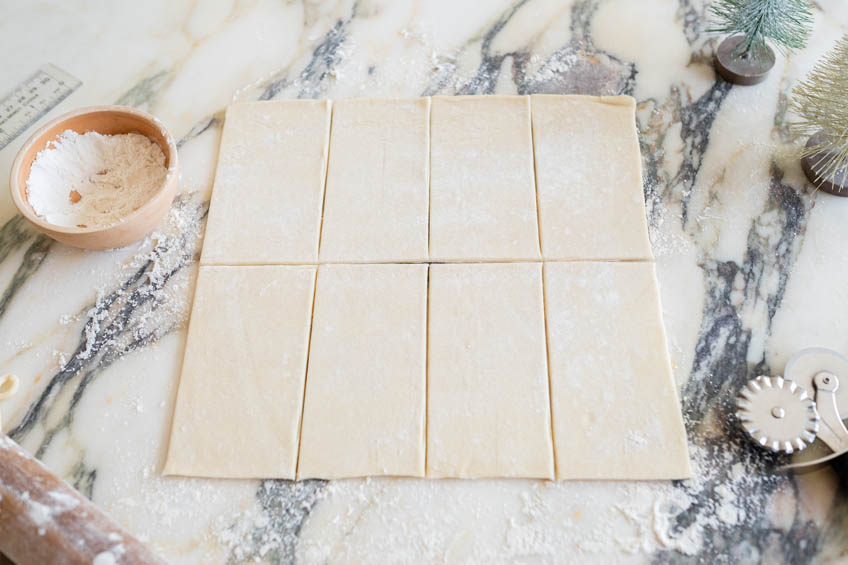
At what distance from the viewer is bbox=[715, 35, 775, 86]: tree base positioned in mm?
1639

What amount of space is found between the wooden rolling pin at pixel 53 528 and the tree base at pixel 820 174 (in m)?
1.45

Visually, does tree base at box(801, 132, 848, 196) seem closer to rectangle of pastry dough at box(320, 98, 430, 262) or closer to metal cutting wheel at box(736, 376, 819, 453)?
metal cutting wheel at box(736, 376, 819, 453)

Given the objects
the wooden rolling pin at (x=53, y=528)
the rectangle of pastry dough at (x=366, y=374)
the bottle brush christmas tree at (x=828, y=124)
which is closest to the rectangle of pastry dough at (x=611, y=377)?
the rectangle of pastry dough at (x=366, y=374)

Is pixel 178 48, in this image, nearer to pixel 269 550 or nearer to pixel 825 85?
pixel 269 550

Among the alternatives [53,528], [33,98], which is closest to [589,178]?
[53,528]

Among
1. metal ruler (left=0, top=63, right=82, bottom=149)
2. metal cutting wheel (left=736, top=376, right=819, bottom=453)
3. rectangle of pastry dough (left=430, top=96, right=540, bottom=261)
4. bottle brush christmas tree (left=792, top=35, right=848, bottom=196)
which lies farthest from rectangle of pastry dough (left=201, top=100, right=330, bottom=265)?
bottle brush christmas tree (left=792, top=35, right=848, bottom=196)

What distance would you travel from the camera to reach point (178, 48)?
71.7 inches

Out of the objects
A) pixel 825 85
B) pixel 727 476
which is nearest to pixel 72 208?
pixel 727 476

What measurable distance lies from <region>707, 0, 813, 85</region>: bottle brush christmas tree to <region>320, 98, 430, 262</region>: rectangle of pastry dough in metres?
0.71

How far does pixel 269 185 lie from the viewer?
1535 millimetres

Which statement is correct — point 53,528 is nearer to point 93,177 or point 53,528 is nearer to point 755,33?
point 93,177

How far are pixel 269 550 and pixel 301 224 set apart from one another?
0.64 m

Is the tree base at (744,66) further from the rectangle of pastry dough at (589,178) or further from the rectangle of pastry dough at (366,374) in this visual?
the rectangle of pastry dough at (366,374)

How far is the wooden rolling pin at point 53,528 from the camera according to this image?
1.04 meters
